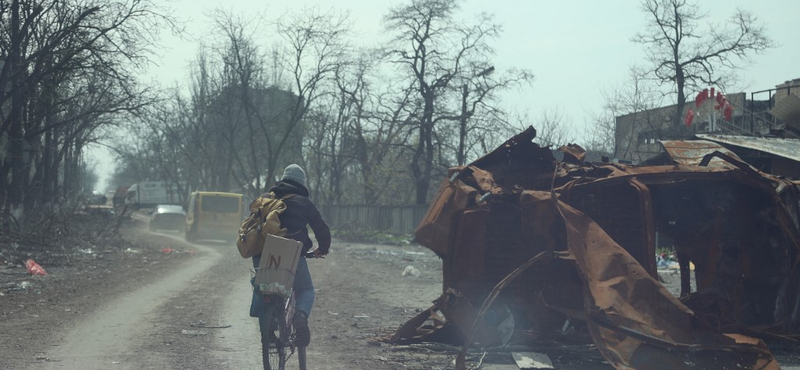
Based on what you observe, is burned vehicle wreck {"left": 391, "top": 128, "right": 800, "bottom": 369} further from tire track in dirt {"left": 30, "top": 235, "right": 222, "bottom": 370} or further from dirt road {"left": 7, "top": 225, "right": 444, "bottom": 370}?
tire track in dirt {"left": 30, "top": 235, "right": 222, "bottom": 370}

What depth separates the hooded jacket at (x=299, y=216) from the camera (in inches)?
250

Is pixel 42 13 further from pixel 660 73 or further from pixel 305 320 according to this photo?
pixel 660 73

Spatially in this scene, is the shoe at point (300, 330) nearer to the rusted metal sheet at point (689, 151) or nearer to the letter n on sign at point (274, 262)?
the letter n on sign at point (274, 262)

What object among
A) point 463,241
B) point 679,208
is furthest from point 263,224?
point 679,208

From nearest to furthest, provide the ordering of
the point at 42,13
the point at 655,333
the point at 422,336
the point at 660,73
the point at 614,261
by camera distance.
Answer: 1. the point at 655,333
2. the point at 614,261
3. the point at 422,336
4. the point at 42,13
5. the point at 660,73

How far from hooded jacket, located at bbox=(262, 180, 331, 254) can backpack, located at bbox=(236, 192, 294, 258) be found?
6 cm

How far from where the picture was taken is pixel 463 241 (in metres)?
8.07

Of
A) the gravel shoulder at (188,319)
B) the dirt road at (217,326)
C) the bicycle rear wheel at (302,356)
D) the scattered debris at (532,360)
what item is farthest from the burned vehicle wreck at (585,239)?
the bicycle rear wheel at (302,356)

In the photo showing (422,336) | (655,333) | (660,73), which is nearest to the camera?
(655,333)

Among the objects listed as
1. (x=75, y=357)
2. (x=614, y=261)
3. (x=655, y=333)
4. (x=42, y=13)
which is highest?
(x=42, y=13)

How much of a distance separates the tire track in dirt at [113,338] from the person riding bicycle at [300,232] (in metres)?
1.48

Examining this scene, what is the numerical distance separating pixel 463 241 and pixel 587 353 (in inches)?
63.0

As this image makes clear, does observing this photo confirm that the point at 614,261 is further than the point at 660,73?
No

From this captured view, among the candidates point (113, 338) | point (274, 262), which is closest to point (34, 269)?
point (113, 338)
